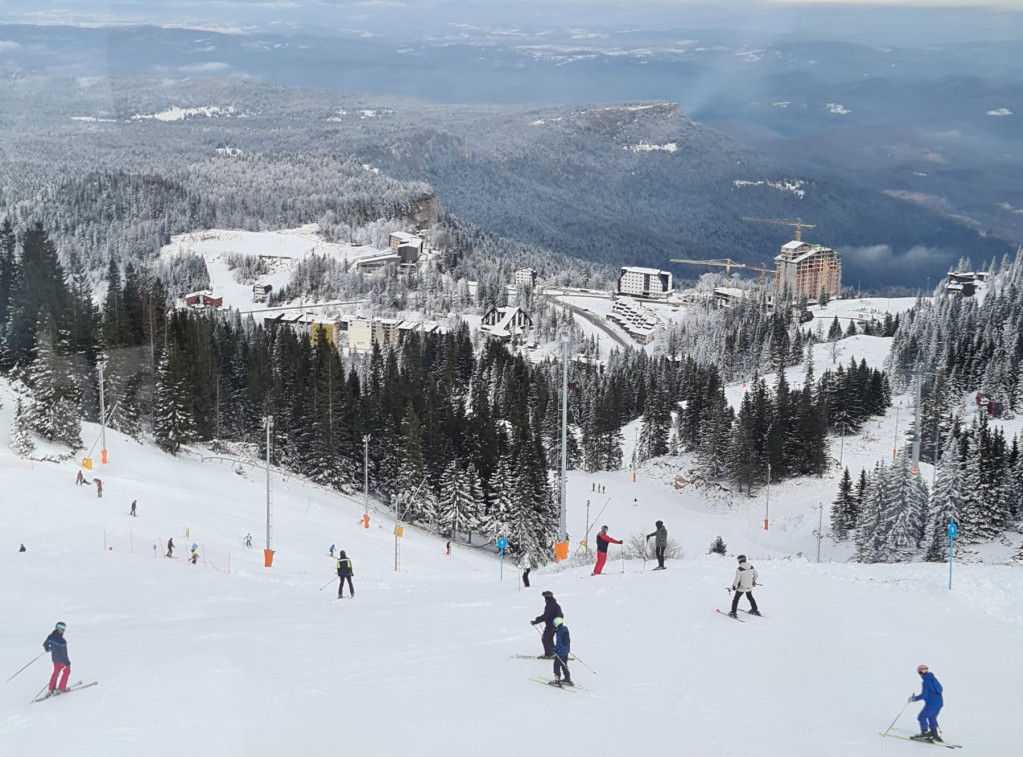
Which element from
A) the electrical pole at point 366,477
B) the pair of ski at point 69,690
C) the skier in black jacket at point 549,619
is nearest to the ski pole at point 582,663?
the skier in black jacket at point 549,619

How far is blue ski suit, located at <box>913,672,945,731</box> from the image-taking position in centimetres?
1429

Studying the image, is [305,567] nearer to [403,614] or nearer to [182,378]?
[403,614]

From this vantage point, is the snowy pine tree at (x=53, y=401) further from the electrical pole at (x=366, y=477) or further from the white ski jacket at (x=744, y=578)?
the white ski jacket at (x=744, y=578)

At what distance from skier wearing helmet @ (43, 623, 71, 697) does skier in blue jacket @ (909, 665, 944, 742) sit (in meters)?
12.7

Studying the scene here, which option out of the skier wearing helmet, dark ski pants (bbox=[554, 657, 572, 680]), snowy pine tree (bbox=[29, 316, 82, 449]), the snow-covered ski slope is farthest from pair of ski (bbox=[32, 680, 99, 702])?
snowy pine tree (bbox=[29, 316, 82, 449])

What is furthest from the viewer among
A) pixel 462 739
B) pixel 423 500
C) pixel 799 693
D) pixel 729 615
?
pixel 423 500

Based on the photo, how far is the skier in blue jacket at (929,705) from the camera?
14297 millimetres

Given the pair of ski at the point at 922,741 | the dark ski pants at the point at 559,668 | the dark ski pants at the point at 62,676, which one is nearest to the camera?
the pair of ski at the point at 922,741

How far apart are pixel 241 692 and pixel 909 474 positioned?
139 ft

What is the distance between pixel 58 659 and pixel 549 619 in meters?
7.70

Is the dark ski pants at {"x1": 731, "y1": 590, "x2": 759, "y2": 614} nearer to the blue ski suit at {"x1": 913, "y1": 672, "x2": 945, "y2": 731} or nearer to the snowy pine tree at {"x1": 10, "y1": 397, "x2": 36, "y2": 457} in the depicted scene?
the blue ski suit at {"x1": 913, "y1": 672, "x2": 945, "y2": 731}

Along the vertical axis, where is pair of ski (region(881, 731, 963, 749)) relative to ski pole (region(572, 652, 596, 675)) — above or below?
above

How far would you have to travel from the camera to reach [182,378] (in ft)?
176

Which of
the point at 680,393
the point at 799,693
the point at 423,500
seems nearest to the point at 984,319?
the point at 680,393
